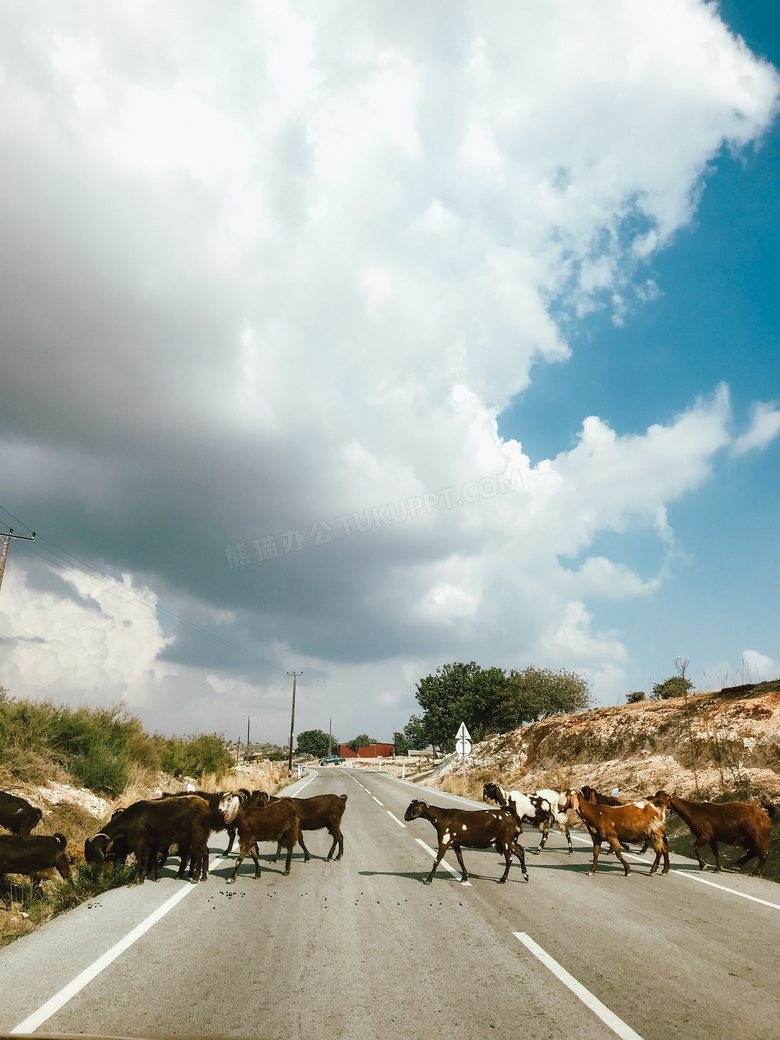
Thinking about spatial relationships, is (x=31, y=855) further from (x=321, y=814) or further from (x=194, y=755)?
(x=194, y=755)

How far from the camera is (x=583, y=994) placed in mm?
4758

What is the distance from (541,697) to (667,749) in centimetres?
3365

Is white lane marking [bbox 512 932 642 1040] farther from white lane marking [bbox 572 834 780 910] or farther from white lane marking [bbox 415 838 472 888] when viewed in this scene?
white lane marking [bbox 572 834 780 910]

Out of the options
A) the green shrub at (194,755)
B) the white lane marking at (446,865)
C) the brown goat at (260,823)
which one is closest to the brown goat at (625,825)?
the white lane marking at (446,865)

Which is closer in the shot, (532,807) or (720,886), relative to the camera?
(720,886)

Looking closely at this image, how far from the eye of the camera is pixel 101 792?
1678cm

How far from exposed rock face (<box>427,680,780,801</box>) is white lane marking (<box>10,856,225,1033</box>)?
16098mm

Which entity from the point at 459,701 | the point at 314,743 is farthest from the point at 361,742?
the point at 459,701

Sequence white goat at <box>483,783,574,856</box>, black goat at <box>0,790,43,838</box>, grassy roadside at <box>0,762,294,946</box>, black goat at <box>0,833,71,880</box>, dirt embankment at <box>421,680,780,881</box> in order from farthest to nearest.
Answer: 1. dirt embankment at <box>421,680,780,881</box>
2. white goat at <box>483,783,574,856</box>
3. black goat at <box>0,790,43,838</box>
4. black goat at <box>0,833,71,880</box>
5. grassy roadside at <box>0,762,294,946</box>

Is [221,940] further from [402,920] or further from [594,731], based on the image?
[594,731]

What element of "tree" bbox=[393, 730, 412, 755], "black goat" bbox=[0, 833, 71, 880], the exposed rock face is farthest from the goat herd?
"tree" bbox=[393, 730, 412, 755]

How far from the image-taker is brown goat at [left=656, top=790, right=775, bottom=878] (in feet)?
34.4

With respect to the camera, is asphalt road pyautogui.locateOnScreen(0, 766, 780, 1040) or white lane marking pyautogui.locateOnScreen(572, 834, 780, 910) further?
white lane marking pyautogui.locateOnScreen(572, 834, 780, 910)

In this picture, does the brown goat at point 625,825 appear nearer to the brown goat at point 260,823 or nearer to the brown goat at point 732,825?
the brown goat at point 732,825
